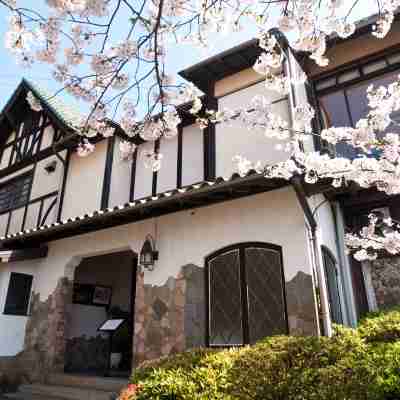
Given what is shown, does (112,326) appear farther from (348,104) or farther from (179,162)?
(348,104)

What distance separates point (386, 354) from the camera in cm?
282

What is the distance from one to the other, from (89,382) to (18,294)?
2756 millimetres

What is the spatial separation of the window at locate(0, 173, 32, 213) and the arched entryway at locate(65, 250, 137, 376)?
10.3 feet

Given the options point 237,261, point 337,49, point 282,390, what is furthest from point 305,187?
point 337,49

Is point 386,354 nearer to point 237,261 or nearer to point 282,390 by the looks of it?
point 282,390

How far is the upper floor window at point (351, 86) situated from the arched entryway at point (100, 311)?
18.0 ft

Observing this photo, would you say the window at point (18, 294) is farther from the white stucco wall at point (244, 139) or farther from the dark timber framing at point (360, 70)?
the dark timber framing at point (360, 70)

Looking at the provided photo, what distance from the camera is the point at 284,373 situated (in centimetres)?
292

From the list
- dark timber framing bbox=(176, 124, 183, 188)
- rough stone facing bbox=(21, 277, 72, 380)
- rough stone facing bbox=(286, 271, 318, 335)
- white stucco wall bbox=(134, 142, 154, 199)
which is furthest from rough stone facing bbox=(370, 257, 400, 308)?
rough stone facing bbox=(21, 277, 72, 380)

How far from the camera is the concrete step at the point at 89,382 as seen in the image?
213 inches

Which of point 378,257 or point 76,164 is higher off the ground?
point 76,164

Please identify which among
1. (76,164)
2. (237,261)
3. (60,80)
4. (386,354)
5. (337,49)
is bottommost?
(386,354)

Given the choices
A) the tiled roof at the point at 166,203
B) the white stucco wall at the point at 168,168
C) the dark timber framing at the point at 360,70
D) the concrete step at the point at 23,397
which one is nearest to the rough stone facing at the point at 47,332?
the concrete step at the point at 23,397

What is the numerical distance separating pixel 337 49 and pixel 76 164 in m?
6.69
